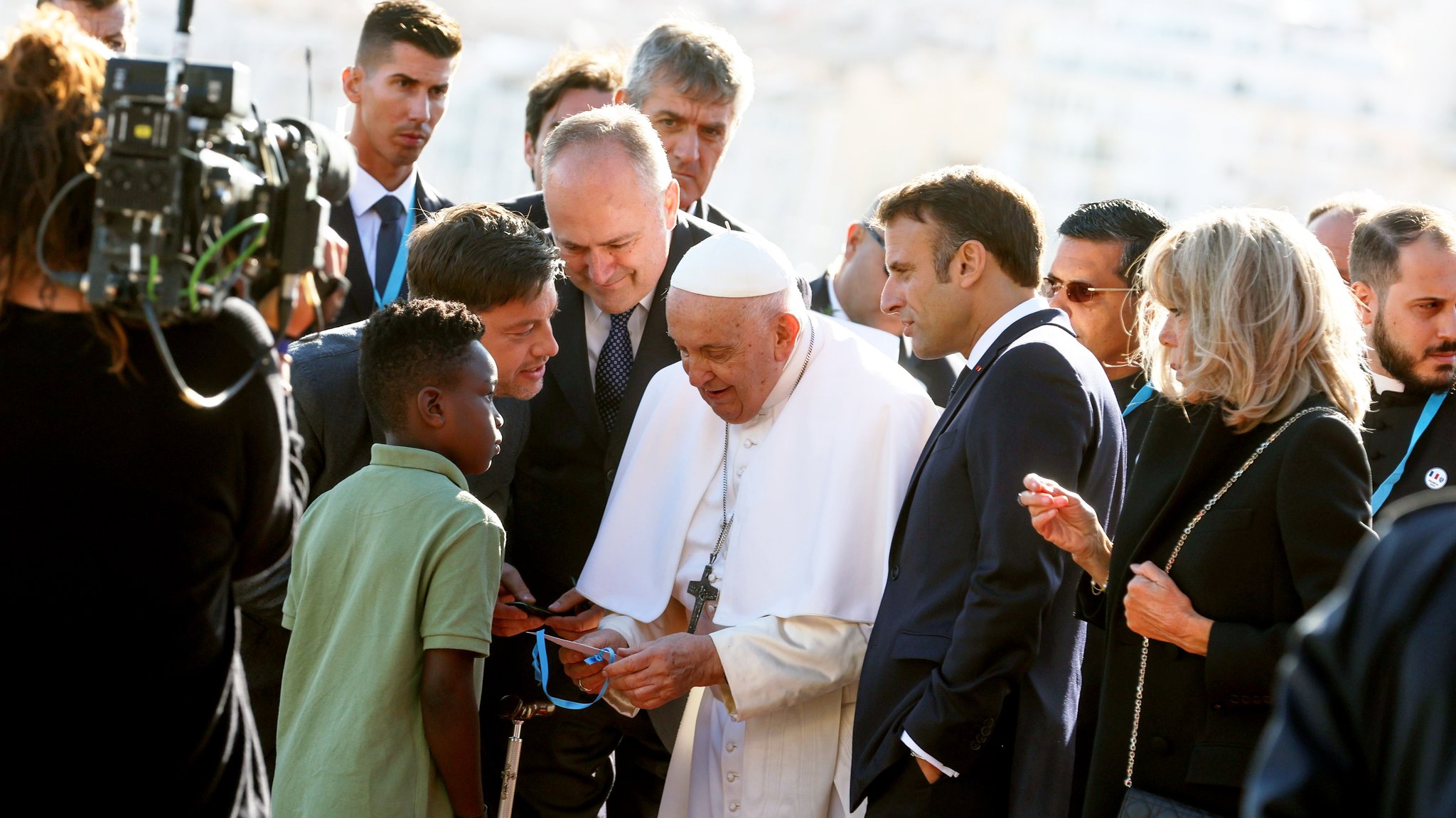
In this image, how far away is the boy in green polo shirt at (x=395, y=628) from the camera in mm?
2932

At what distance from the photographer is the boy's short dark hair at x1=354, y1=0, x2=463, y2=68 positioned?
201 inches

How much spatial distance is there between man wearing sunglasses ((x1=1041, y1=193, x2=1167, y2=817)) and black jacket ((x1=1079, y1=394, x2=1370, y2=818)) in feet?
3.94

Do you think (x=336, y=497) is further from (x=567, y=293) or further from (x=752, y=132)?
(x=752, y=132)

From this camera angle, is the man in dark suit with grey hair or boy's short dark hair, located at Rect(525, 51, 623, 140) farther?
boy's short dark hair, located at Rect(525, 51, 623, 140)

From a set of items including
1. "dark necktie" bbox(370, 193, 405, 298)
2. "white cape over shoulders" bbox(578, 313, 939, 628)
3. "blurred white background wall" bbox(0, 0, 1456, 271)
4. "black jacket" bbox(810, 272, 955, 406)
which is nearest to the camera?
"white cape over shoulders" bbox(578, 313, 939, 628)

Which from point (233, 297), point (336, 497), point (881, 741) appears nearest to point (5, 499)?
point (233, 297)

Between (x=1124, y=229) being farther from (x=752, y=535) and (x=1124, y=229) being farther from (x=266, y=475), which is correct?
(x=266, y=475)

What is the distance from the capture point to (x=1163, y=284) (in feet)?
10.0

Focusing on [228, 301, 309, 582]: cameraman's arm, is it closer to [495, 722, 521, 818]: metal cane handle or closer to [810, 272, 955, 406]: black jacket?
[495, 722, 521, 818]: metal cane handle

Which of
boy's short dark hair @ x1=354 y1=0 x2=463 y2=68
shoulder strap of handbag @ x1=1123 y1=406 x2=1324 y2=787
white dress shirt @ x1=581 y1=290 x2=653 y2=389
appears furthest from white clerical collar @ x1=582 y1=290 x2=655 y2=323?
shoulder strap of handbag @ x1=1123 y1=406 x2=1324 y2=787

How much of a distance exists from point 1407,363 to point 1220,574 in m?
1.50

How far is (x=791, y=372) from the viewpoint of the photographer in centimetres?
402

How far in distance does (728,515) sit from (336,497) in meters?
1.20

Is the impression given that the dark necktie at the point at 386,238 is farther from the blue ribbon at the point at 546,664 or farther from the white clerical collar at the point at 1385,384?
the white clerical collar at the point at 1385,384
